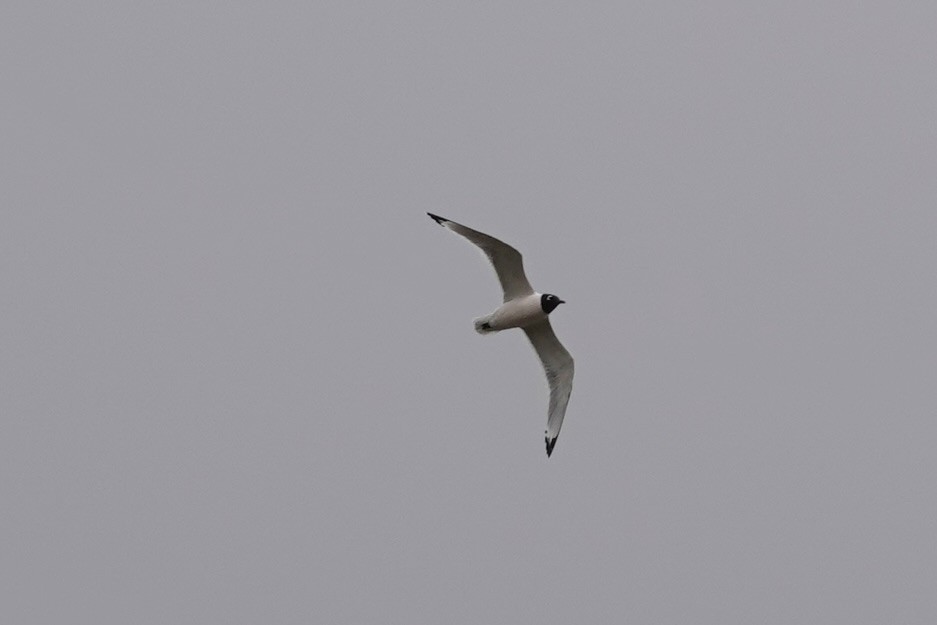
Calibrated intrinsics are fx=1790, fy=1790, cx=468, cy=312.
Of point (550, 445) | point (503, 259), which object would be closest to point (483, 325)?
point (503, 259)

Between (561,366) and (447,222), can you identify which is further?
(561,366)

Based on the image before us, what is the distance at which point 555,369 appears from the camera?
35375 mm

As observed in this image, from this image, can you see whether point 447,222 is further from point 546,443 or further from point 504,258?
point 546,443

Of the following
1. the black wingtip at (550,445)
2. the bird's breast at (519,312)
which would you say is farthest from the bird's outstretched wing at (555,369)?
the bird's breast at (519,312)

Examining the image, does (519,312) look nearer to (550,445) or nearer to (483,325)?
(483,325)

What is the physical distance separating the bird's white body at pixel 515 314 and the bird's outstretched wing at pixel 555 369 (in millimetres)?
852

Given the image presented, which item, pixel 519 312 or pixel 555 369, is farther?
pixel 555 369

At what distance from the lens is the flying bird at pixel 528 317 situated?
33.1 metres

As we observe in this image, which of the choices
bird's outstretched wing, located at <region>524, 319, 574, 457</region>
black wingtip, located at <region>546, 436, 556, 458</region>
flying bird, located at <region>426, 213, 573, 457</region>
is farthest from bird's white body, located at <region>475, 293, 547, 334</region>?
black wingtip, located at <region>546, 436, 556, 458</region>

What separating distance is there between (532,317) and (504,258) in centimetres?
149

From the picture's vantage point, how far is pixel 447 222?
1291 inches

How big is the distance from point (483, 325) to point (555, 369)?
1877 millimetres

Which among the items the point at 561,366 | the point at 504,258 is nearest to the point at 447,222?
the point at 504,258

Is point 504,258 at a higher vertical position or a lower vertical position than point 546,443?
higher
